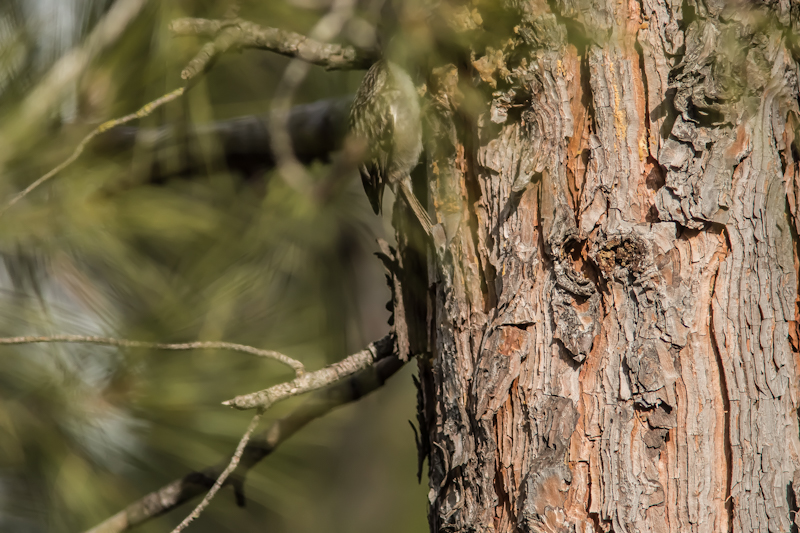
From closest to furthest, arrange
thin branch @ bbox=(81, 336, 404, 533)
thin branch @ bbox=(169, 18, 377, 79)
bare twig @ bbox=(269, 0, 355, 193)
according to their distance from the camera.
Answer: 1. thin branch @ bbox=(169, 18, 377, 79)
2. bare twig @ bbox=(269, 0, 355, 193)
3. thin branch @ bbox=(81, 336, 404, 533)

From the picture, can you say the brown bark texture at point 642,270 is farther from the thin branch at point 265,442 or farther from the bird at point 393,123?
the thin branch at point 265,442

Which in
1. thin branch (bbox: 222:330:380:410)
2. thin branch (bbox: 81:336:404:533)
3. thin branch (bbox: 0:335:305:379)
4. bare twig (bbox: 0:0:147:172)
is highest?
bare twig (bbox: 0:0:147:172)

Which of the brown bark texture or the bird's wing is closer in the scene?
the brown bark texture

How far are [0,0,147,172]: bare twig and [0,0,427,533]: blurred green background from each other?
0.04 ft

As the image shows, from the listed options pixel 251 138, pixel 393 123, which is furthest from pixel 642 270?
pixel 251 138

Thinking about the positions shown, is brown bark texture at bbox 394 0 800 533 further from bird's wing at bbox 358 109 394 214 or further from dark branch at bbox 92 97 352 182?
dark branch at bbox 92 97 352 182

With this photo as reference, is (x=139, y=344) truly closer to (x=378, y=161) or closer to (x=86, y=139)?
(x=86, y=139)

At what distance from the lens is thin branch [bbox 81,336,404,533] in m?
1.12

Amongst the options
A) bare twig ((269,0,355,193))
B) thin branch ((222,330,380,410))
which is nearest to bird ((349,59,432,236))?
bare twig ((269,0,355,193))

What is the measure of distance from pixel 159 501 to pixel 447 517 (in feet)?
2.09

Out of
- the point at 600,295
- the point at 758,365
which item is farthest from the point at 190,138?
the point at 758,365

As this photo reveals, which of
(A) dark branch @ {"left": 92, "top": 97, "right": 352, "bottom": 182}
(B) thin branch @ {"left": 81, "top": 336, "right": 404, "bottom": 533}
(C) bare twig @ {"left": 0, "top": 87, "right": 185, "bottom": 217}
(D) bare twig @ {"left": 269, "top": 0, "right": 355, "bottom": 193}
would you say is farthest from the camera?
(A) dark branch @ {"left": 92, "top": 97, "right": 352, "bottom": 182}

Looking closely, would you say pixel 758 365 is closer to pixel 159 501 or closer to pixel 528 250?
pixel 528 250

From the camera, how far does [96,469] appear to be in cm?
113
